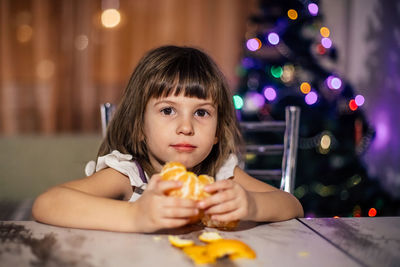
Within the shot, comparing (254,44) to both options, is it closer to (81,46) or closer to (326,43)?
(326,43)

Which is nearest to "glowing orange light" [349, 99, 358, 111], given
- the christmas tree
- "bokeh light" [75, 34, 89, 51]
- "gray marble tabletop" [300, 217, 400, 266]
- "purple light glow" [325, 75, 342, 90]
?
the christmas tree

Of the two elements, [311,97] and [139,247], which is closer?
[139,247]

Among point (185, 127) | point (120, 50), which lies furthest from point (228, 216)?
point (120, 50)

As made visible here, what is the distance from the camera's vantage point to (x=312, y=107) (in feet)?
9.24

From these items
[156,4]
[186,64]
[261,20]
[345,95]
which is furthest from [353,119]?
[156,4]

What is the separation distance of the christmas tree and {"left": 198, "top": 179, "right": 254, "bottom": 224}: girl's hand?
1931 millimetres

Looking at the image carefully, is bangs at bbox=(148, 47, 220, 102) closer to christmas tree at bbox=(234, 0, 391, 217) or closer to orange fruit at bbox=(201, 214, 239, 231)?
orange fruit at bbox=(201, 214, 239, 231)

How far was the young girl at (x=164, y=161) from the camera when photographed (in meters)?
0.82

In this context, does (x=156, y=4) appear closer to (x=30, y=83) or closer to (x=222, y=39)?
(x=222, y=39)

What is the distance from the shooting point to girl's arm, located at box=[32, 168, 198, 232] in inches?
30.7

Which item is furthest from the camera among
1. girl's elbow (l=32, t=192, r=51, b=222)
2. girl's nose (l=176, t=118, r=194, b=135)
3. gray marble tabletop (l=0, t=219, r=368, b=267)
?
girl's nose (l=176, t=118, r=194, b=135)

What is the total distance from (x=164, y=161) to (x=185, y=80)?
0.27 metres

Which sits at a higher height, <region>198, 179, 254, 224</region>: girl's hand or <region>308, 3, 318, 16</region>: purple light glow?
<region>308, 3, 318, 16</region>: purple light glow

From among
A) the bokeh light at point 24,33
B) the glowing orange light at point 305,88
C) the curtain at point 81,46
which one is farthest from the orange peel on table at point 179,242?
the bokeh light at point 24,33
